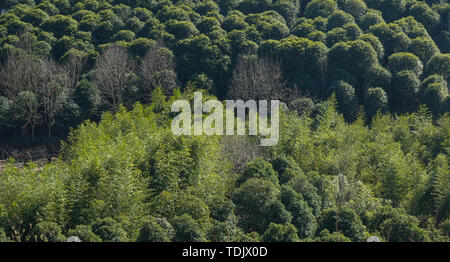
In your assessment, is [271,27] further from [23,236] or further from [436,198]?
[23,236]

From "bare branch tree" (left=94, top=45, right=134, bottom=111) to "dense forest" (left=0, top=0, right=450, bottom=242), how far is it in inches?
4.9

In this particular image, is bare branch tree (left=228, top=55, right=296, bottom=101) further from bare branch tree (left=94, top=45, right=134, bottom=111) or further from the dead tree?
bare branch tree (left=94, top=45, right=134, bottom=111)

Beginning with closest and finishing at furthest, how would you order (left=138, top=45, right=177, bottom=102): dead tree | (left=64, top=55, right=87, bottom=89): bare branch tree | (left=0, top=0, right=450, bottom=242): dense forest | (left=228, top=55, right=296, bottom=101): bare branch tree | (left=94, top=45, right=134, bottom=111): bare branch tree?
(left=0, top=0, right=450, bottom=242): dense forest
(left=228, top=55, right=296, bottom=101): bare branch tree
(left=94, top=45, right=134, bottom=111): bare branch tree
(left=138, top=45, right=177, bottom=102): dead tree
(left=64, top=55, right=87, bottom=89): bare branch tree

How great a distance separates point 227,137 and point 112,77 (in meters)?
13.9

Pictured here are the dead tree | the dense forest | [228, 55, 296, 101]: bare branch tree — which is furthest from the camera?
the dead tree

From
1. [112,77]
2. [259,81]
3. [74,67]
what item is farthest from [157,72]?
→ [259,81]

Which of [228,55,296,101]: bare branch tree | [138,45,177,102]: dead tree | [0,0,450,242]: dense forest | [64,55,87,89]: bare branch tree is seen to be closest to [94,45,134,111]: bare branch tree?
[0,0,450,242]: dense forest

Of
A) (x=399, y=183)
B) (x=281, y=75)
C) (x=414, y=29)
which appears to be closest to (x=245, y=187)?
(x=399, y=183)

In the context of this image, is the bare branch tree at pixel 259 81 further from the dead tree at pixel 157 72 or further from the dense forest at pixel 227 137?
the dead tree at pixel 157 72

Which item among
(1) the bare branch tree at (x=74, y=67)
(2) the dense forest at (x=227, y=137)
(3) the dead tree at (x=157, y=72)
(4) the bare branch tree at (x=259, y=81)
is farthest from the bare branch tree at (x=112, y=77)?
(4) the bare branch tree at (x=259, y=81)

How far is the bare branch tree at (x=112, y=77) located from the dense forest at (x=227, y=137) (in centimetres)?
12

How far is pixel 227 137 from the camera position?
27.6 meters

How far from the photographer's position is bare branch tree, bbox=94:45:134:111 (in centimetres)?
3781

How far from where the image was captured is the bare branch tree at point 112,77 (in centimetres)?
3781
